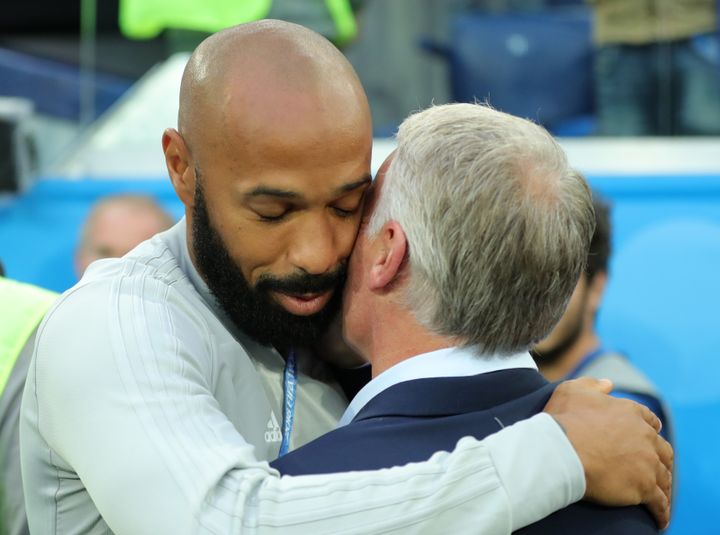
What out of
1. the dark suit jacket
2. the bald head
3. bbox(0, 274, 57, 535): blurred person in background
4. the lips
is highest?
the bald head

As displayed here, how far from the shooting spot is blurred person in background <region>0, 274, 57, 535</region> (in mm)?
2104

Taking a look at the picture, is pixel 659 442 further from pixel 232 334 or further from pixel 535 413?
pixel 232 334

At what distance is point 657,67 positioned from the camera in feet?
13.3

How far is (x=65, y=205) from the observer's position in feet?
14.9

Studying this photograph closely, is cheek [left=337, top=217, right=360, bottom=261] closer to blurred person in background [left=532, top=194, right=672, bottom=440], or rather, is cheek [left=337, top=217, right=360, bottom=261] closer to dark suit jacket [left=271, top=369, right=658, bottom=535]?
dark suit jacket [left=271, top=369, right=658, bottom=535]

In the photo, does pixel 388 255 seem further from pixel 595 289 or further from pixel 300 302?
pixel 595 289

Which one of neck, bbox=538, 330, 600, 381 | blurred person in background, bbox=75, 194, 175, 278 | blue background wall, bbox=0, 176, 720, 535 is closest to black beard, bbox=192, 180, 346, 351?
neck, bbox=538, 330, 600, 381

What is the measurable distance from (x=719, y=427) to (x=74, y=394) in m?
2.86

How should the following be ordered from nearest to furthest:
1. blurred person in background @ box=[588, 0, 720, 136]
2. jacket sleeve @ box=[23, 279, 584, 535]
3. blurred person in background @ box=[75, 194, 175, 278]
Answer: jacket sleeve @ box=[23, 279, 584, 535], blurred person in background @ box=[75, 194, 175, 278], blurred person in background @ box=[588, 0, 720, 136]

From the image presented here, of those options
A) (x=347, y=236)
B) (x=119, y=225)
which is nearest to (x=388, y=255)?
(x=347, y=236)

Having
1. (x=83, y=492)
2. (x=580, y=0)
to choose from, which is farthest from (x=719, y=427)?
(x=83, y=492)

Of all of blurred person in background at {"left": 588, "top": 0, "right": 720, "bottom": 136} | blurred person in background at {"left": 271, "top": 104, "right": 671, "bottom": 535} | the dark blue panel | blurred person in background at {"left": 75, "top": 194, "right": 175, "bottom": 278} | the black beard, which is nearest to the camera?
blurred person in background at {"left": 271, "top": 104, "right": 671, "bottom": 535}

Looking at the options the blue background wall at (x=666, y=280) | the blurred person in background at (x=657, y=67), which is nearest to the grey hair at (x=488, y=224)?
the blue background wall at (x=666, y=280)

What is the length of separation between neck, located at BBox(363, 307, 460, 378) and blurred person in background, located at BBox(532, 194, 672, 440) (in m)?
1.59
